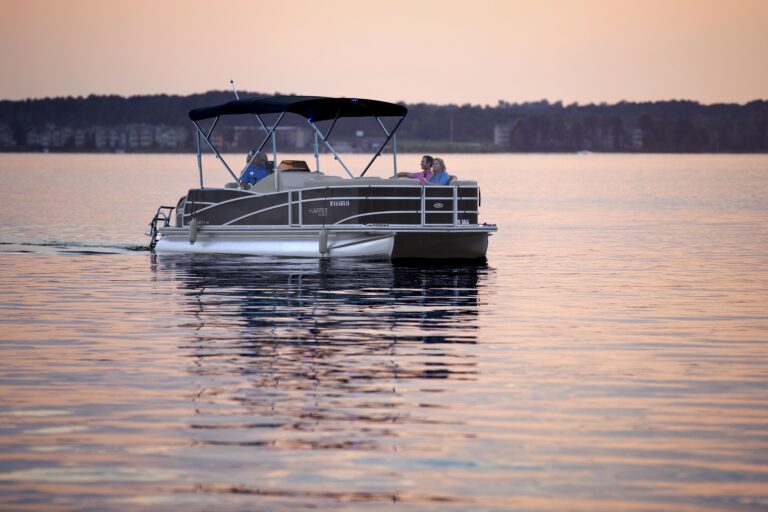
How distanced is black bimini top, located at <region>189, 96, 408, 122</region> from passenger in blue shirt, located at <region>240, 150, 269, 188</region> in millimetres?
1018

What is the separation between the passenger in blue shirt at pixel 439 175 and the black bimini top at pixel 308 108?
9.41ft

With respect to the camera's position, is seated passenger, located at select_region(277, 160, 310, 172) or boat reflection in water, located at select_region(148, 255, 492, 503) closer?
boat reflection in water, located at select_region(148, 255, 492, 503)

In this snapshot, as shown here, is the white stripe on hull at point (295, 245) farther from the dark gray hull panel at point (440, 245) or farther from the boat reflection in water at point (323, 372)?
the boat reflection in water at point (323, 372)

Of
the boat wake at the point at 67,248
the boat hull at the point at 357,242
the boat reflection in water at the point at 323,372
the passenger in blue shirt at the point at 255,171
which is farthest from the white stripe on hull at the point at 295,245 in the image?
the boat wake at the point at 67,248

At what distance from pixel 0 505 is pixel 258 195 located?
21195 millimetres

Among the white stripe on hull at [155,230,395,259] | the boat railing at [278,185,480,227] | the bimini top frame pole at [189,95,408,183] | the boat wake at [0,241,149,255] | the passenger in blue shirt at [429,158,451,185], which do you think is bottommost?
the boat wake at [0,241,149,255]

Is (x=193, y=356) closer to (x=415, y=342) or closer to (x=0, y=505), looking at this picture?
(x=415, y=342)

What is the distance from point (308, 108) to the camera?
102ft

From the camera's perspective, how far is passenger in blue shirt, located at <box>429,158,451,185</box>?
28.9 meters

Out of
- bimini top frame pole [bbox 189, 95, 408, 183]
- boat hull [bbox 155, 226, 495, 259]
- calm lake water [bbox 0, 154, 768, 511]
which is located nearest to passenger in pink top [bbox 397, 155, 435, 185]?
bimini top frame pole [bbox 189, 95, 408, 183]

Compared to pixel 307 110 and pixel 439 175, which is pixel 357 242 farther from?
pixel 307 110

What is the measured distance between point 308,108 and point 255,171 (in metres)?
1.75

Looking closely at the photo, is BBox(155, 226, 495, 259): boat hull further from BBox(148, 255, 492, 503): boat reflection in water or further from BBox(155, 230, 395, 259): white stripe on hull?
BBox(148, 255, 492, 503): boat reflection in water

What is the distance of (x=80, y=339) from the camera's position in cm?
1680
